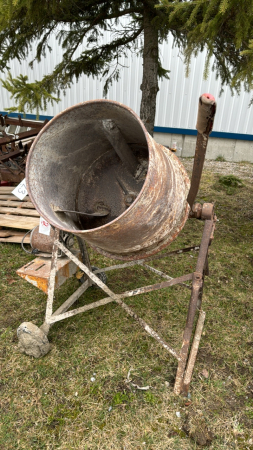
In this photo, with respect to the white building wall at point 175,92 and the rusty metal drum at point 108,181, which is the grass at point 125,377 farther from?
the white building wall at point 175,92

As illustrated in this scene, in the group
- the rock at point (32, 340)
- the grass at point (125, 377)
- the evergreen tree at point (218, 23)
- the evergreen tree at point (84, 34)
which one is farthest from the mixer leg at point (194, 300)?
the evergreen tree at point (84, 34)

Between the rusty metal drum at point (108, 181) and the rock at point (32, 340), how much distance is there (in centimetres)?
92

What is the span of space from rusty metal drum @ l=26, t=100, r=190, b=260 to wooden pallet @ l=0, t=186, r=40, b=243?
2024 millimetres

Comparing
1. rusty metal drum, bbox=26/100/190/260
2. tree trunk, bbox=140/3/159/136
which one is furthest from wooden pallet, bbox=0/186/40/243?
tree trunk, bbox=140/3/159/136

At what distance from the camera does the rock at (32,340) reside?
248 centimetres

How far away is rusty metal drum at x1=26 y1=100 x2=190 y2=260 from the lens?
183 centimetres

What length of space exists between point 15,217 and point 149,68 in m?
3.65

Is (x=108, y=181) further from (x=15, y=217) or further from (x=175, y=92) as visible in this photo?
(x=175, y=92)

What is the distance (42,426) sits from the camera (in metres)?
2.07

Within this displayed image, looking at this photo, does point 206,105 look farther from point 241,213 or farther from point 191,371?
point 241,213

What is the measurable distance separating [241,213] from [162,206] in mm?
4468

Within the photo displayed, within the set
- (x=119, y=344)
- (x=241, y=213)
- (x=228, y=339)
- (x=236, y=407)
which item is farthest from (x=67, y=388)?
(x=241, y=213)

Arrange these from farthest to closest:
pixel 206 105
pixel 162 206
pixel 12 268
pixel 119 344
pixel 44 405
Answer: pixel 12 268 → pixel 119 344 → pixel 44 405 → pixel 162 206 → pixel 206 105

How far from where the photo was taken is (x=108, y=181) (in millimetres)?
2736
